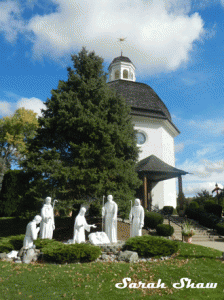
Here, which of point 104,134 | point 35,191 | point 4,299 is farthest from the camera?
point 104,134

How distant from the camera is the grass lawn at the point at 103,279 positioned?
6.05 m

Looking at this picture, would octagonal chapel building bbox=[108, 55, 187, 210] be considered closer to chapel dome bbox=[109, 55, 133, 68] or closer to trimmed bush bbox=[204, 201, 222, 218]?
trimmed bush bbox=[204, 201, 222, 218]

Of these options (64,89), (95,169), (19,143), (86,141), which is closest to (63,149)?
(86,141)

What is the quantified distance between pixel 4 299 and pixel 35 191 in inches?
296

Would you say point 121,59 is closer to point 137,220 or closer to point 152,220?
point 152,220

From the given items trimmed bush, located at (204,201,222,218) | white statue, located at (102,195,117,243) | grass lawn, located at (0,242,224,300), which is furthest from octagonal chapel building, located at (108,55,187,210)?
grass lawn, located at (0,242,224,300)

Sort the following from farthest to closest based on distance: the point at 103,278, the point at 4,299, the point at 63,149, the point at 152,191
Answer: the point at 152,191, the point at 63,149, the point at 103,278, the point at 4,299

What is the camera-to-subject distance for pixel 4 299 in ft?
18.8

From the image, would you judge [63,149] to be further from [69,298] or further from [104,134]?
[69,298]

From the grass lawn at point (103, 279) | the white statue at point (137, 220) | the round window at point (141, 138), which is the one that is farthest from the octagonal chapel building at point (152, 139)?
the grass lawn at point (103, 279)

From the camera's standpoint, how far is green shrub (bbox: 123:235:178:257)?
917 centimetres

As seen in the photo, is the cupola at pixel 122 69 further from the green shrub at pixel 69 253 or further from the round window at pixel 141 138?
the green shrub at pixel 69 253

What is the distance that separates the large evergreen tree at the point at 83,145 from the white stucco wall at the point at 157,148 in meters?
7.72

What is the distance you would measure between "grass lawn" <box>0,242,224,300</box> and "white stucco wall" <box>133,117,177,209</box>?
14950 millimetres
